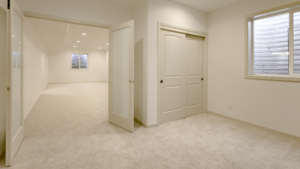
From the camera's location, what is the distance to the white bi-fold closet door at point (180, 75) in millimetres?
3306

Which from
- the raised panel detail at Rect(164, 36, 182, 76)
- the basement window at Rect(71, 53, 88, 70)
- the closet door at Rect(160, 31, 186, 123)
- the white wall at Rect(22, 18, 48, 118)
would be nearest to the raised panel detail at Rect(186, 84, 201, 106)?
the closet door at Rect(160, 31, 186, 123)

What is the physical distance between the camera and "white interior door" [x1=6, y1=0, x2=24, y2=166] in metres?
1.80

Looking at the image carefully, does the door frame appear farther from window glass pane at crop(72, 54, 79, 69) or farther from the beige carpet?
window glass pane at crop(72, 54, 79, 69)

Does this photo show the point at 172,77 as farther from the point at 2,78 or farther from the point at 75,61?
the point at 75,61

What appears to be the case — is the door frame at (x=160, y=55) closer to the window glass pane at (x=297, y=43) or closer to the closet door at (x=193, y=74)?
the closet door at (x=193, y=74)

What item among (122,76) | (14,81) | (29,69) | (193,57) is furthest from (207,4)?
(29,69)

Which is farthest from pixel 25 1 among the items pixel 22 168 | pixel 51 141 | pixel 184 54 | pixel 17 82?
pixel 184 54

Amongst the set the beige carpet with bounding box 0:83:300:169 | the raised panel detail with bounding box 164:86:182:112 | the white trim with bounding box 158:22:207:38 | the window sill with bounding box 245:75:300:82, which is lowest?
the beige carpet with bounding box 0:83:300:169

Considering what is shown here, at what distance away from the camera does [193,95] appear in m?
3.89

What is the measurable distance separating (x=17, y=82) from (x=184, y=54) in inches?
122

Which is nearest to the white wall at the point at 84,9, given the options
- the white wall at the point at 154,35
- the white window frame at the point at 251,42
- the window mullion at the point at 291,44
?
the white wall at the point at 154,35

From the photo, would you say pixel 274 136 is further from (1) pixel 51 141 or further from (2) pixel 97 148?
(1) pixel 51 141

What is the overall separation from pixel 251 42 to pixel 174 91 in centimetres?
189

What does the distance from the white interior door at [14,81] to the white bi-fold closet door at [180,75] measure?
233 centimetres
